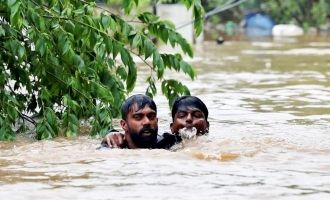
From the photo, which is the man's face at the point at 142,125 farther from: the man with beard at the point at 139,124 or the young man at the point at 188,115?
the young man at the point at 188,115

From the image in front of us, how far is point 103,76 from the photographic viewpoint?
909cm

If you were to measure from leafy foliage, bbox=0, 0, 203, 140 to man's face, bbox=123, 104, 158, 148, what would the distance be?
87 cm

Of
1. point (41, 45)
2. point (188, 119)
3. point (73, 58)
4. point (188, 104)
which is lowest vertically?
point (188, 119)

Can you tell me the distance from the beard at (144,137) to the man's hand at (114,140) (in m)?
0.10

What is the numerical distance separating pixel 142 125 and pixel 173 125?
62 centimetres

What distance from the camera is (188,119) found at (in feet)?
26.4

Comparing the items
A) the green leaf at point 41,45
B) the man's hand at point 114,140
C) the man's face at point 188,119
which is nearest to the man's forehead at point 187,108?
the man's face at point 188,119

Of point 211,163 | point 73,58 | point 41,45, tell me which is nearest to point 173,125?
point 73,58

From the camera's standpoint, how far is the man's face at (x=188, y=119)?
803cm

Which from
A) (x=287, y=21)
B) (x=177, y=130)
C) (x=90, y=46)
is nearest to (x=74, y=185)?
(x=177, y=130)

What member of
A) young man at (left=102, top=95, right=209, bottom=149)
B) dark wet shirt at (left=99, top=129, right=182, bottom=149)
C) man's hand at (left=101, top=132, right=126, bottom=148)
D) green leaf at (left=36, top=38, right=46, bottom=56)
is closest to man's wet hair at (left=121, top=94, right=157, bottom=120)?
young man at (left=102, top=95, right=209, bottom=149)

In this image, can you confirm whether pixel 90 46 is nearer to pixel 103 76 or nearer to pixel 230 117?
pixel 103 76

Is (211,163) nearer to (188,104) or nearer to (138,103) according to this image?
(138,103)

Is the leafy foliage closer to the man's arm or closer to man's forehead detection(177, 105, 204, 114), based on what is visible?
man's forehead detection(177, 105, 204, 114)
